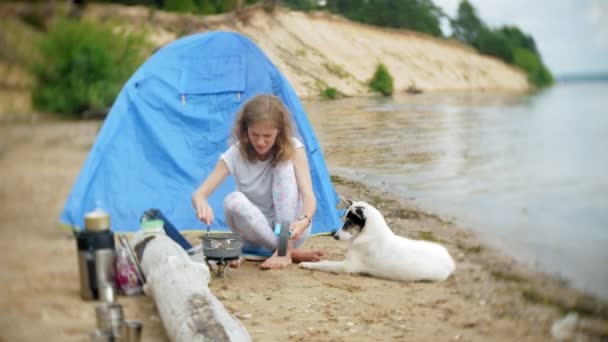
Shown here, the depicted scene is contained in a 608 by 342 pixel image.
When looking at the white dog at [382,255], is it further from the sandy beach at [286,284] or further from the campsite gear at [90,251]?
the campsite gear at [90,251]

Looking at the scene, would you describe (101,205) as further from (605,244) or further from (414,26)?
(605,244)

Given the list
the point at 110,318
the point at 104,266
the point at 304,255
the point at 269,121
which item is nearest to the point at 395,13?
the point at 269,121

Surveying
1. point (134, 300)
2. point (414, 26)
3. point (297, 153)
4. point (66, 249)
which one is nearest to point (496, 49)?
point (414, 26)

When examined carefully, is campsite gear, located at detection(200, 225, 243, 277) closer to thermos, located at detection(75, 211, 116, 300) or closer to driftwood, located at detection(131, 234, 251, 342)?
driftwood, located at detection(131, 234, 251, 342)

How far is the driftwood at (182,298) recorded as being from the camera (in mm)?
1813

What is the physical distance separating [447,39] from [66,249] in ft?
5.52

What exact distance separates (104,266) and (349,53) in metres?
2.09

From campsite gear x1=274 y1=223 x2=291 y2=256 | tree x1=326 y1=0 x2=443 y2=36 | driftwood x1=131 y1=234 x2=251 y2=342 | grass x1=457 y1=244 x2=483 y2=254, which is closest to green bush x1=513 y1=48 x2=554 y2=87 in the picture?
tree x1=326 y1=0 x2=443 y2=36

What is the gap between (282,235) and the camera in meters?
2.74

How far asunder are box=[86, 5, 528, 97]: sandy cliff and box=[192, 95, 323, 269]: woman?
0.47m

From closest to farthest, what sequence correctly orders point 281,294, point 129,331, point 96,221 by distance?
point 129,331, point 96,221, point 281,294

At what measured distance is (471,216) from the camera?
9.25 ft

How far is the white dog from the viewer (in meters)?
2.58

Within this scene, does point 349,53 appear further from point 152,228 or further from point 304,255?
point 152,228
